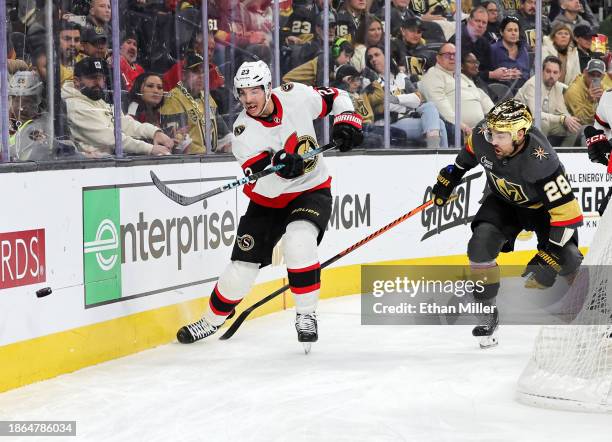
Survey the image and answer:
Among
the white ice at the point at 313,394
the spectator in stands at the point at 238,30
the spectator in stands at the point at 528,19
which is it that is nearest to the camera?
the white ice at the point at 313,394

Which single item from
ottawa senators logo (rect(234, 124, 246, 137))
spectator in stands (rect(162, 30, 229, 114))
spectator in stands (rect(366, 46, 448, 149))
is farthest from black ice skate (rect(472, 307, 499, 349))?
spectator in stands (rect(366, 46, 448, 149))

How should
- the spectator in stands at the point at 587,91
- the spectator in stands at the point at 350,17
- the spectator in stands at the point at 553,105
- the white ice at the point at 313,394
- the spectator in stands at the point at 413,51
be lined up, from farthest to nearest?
the spectator in stands at the point at 587,91 → the spectator in stands at the point at 553,105 → the spectator in stands at the point at 413,51 → the spectator in stands at the point at 350,17 → the white ice at the point at 313,394

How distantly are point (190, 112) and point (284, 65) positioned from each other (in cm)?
88

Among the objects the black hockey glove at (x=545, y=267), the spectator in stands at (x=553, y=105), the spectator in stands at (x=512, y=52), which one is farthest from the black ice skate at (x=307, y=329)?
the spectator in stands at (x=553, y=105)

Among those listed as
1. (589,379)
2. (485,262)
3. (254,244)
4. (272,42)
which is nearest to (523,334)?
(485,262)

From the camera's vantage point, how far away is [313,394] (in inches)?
142

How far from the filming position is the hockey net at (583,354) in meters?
3.25

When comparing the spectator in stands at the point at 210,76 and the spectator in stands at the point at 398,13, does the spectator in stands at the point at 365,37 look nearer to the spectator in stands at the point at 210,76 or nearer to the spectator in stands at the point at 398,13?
the spectator in stands at the point at 398,13

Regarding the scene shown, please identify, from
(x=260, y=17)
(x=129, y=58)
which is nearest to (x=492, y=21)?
(x=260, y=17)

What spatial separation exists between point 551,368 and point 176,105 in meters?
2.29

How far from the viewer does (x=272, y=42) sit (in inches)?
226

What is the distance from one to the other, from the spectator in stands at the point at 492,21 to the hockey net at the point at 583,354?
362 centimetres

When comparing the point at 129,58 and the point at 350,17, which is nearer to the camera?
the point at 129,58

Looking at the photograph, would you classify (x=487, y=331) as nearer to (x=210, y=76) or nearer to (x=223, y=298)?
(x=223, y=298)
